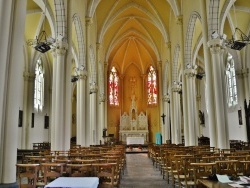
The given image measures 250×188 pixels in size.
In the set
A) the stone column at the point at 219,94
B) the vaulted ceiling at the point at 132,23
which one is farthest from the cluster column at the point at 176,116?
the stone column at the point at 219,94

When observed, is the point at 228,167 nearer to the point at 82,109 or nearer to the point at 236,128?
the point at 82,109

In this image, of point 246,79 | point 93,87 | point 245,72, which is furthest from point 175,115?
point 93,87

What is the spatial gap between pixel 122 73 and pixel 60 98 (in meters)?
27.0

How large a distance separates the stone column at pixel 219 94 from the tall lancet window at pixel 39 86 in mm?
17099

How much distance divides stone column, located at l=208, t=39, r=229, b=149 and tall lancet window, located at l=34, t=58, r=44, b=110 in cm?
1710

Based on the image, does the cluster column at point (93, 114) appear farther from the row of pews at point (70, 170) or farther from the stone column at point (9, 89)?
the stone column at point (9, 89)

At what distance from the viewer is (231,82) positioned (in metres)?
24.7

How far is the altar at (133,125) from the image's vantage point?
114 feet

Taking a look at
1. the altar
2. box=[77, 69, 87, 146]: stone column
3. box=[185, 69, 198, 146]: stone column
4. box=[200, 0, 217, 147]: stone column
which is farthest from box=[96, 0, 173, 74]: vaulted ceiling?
box=[200, 0, 217, 147]: stone column

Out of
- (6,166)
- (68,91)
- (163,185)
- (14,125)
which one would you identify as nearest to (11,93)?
(14,125)

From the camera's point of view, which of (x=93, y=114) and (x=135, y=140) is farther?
(x=135, y=140)

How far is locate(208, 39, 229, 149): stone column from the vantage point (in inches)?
510

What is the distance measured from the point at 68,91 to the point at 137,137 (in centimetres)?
2071

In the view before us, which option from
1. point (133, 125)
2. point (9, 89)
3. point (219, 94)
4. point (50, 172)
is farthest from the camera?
point (133, 125)
